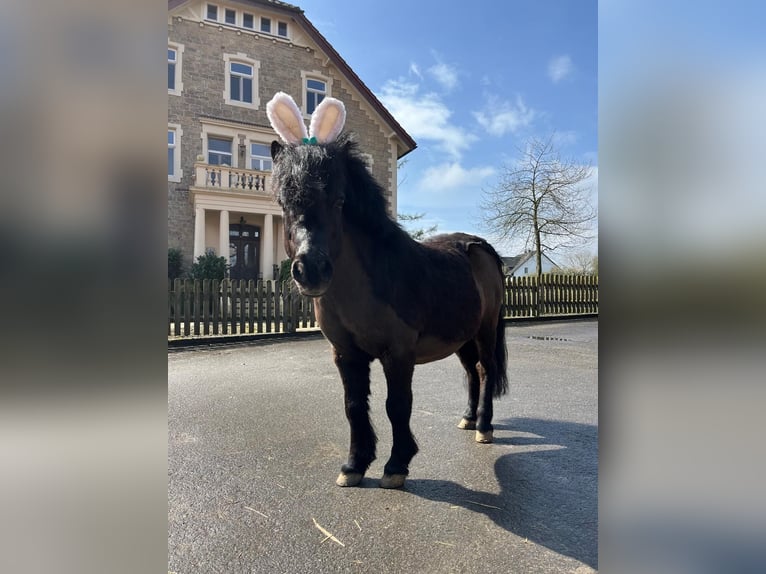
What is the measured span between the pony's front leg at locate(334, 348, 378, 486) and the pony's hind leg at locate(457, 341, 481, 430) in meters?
1.33

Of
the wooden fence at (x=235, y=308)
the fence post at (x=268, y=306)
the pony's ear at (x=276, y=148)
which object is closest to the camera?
the pony's ear at (x=276, y=148)

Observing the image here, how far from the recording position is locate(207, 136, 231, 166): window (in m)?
16.9

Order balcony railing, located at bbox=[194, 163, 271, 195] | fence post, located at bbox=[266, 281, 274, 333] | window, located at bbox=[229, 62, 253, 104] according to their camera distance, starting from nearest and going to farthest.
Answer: fence post, located at bbox=[266, 281, 274, 333], balcony railing, located at bbox=[194, 163, 271, 195], window, located at bbox=[229, 62, 253, 104]

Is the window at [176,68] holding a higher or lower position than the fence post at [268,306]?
higher

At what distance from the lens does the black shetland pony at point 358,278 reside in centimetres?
205

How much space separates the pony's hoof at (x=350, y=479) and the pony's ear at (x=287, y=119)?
2003 mm

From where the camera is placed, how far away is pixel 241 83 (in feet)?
56.9

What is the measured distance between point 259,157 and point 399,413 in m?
17.4

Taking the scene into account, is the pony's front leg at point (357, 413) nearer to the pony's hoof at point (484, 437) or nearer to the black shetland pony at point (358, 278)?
the black shetland pony at point (358, 278)

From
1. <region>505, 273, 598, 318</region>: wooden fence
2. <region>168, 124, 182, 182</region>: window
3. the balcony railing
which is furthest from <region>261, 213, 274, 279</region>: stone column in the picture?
<region>505, 273, 598, 318</region>: wooden fence

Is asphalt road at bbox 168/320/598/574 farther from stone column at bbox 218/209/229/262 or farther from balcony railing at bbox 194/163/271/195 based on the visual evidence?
balcony railing at bbox 194/163/271/195

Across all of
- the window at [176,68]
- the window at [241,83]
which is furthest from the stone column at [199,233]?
the window at [241,83]
